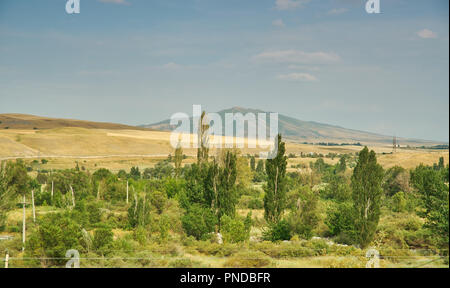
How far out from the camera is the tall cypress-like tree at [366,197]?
13.8 metres

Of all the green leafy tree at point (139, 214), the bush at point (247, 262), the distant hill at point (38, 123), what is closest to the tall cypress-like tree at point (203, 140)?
the green leafy tree at point (139, 214)

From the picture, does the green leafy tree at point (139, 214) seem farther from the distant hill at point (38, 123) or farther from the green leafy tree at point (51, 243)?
the distant hill at point (38, 123)

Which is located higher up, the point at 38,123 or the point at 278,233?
the point at 38,123

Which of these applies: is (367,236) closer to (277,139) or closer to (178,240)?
(277,139)

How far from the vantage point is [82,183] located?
1152 inches

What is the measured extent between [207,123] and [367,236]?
9753 millimetres

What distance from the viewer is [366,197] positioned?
14.0 metres

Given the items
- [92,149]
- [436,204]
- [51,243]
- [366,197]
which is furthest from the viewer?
[92,149]

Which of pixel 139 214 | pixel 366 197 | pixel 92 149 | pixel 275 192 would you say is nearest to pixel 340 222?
pixel 275 192

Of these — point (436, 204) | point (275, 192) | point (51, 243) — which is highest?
point (275, 192)

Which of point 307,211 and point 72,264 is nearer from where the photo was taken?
point 72,264

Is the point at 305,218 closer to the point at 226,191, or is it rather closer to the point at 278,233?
the point at 278,233
